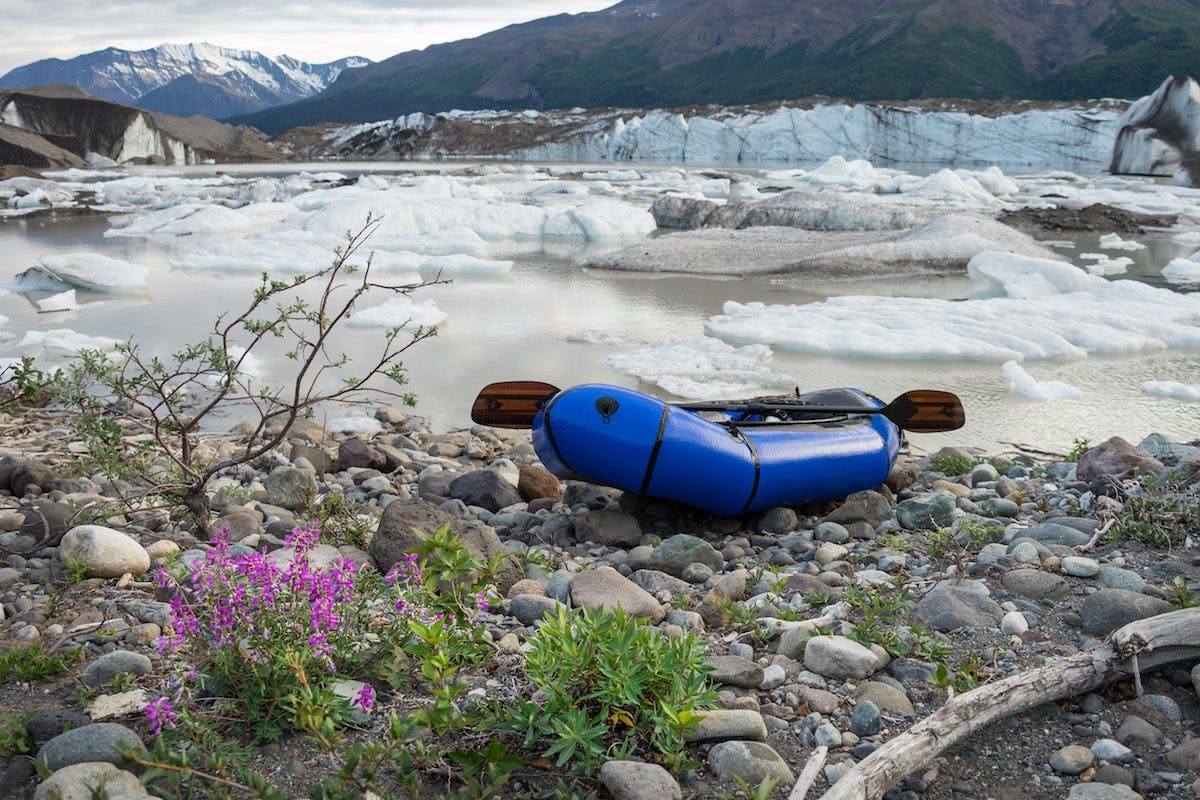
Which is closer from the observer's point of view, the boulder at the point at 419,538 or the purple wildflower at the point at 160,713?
the purple wildflower at the point at 160,713

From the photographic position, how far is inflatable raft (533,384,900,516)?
12.3 feet

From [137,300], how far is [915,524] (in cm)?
937

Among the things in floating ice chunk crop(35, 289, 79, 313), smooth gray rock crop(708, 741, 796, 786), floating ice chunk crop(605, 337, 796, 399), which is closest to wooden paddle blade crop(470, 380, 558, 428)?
floating ice chunk crop(605, 337, 796, 399)

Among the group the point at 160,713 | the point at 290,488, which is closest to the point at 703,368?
the point at 290,488

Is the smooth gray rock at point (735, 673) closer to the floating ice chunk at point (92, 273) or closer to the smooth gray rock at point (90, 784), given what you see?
the smooth gray rock at point (90, 784)

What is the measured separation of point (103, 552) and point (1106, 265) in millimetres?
14162

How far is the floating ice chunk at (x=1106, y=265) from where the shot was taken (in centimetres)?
1317

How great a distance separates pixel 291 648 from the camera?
7.18 ft

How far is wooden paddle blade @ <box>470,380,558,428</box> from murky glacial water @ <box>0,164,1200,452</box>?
171 cm

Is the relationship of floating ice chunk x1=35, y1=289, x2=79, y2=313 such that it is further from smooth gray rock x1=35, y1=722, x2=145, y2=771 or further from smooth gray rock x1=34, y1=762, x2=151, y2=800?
smooth gray rock x1=34, y1=762, x2=151, y2=800

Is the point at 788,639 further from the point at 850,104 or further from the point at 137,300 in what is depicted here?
the point at 850,104

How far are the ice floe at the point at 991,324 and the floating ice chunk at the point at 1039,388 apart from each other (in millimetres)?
776

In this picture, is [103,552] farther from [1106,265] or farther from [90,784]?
[1106,265]

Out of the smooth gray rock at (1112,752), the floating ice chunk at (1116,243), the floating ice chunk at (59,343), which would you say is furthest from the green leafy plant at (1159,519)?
the floating ice chunk at (1116,243)
